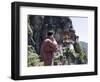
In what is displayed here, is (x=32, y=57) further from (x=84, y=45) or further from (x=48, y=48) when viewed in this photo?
(x=84, y=45)

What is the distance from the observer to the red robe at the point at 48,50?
46.1 inches

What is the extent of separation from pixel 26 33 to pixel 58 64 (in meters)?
0.20

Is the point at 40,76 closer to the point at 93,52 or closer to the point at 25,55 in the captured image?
the point at 25,55

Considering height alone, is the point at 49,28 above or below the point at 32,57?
above

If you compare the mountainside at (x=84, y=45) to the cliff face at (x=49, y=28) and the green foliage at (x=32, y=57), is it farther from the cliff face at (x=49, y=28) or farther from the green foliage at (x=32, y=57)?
the green foliage at (x=32, y=57)

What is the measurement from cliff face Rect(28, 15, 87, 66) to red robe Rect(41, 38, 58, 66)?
2 centimetres

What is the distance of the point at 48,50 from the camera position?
46.4 inches

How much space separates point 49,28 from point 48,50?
3.6 inches

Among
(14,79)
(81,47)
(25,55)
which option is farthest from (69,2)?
(14,79)

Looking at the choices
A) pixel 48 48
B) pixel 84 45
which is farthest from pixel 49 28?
pixel 84 45

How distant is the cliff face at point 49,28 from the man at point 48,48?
0.02m

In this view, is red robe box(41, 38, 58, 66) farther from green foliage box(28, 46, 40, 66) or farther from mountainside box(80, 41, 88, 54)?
mountainside box(80, 41, 88, 54)

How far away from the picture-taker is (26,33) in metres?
1.13

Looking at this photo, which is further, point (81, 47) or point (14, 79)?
point (81, 47)
